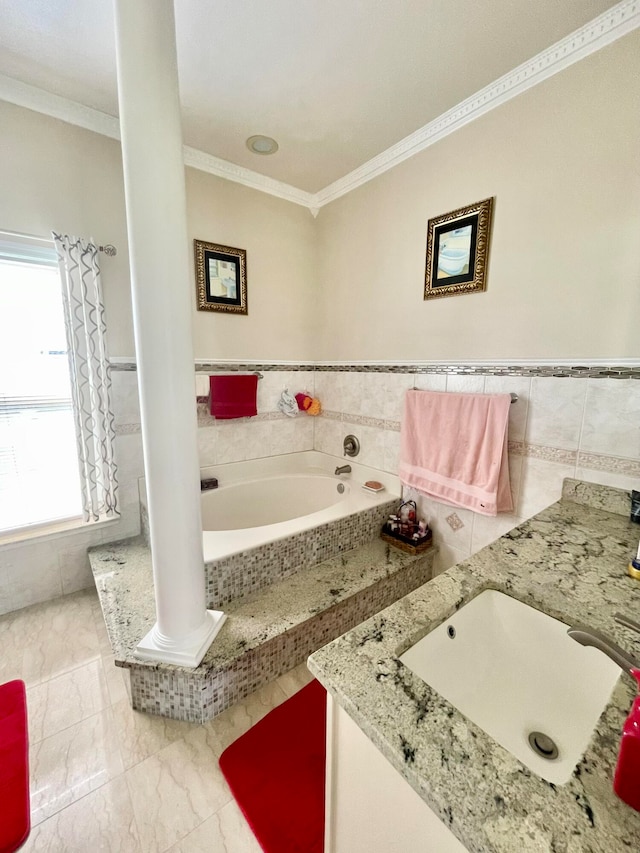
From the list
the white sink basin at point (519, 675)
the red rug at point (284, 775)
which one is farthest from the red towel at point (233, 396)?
the white sink basin at point (519, 675)

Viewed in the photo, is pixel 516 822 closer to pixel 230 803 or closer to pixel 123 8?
pixel 230 803

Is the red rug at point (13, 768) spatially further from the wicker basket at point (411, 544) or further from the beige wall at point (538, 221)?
the beige wall at point (538, 221)

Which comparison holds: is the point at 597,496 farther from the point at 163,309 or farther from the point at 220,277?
the point at 220,277

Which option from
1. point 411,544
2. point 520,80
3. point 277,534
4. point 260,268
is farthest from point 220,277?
point 411,544

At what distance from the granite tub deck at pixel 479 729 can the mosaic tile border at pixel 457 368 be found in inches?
28.8

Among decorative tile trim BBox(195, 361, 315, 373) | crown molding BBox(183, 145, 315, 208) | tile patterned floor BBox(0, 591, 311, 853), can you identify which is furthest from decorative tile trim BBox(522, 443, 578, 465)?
crown molding BBox(183, 145, 315, 208)

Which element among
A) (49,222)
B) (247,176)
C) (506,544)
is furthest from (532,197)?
(49,222)

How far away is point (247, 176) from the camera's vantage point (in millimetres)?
2369

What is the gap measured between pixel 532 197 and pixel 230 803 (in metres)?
2.62

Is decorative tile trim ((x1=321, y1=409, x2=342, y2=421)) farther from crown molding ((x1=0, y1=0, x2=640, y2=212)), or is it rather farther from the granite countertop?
crown molding ((x1=0, y1=0, x2=640, y2=212))

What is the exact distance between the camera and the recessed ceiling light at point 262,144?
79.2 inches

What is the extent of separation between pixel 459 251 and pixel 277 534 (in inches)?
69.9

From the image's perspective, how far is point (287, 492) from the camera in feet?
9.00

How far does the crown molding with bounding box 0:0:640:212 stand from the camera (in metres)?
1.32
